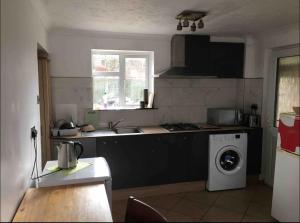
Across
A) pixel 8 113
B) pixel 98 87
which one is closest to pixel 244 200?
pixel 98 87

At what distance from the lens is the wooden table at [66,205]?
1.27 m

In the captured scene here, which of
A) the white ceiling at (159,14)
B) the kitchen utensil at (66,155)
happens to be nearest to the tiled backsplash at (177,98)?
the white ceiling at (159,14)

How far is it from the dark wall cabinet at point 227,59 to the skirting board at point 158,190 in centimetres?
→ 156

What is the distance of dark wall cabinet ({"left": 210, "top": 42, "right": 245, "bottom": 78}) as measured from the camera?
3549 mm

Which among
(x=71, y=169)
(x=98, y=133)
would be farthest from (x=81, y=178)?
(x=98, y=133)

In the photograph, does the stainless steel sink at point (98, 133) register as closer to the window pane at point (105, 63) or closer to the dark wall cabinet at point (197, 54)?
the window pane at point (105, 63)

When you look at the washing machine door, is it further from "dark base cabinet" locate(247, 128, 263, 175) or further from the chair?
the chair

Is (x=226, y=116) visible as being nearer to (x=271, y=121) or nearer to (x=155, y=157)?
(x=271, y=121)

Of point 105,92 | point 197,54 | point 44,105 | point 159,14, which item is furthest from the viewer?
point 105,92

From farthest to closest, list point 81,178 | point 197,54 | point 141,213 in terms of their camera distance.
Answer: point 197,54 → point 81,178 → point 141,213

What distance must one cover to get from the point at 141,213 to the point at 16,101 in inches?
36.7

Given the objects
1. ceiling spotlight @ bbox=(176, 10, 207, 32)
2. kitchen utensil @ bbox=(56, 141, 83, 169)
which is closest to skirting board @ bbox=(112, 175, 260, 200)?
kitchen utensil @ bbox=(56, 141, 83, 169)

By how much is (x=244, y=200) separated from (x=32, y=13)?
2.95 meters

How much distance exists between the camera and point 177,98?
12.1ft
